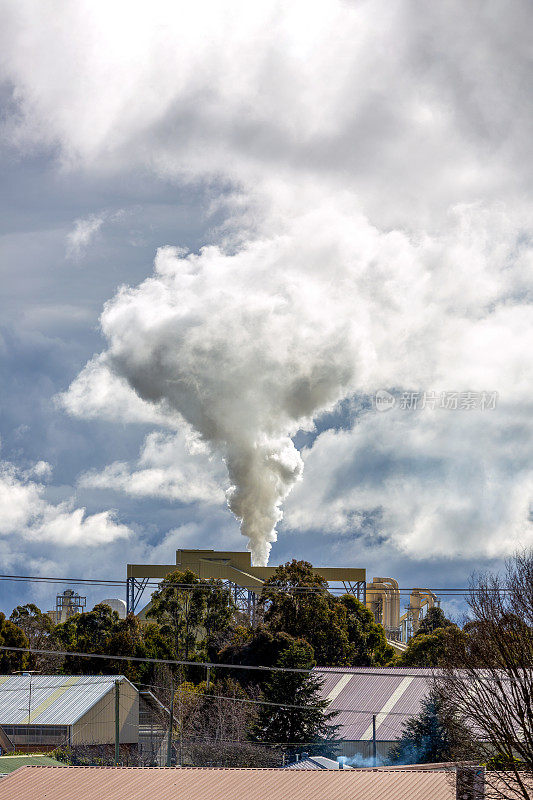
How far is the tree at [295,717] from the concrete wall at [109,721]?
36.7ft

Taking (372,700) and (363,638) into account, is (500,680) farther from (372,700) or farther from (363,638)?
(363,638)

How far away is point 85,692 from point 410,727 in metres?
21.9

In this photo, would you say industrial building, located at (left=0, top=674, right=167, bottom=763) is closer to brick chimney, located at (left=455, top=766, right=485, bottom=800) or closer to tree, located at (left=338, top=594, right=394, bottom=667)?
tree, located at (left=338, top=594, right=394, bottom=667)

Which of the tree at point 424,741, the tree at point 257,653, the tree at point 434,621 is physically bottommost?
the tree at point 424,741

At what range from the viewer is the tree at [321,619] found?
75.4 meters

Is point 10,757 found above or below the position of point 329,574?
below

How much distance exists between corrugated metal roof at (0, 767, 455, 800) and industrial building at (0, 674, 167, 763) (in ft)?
71.0

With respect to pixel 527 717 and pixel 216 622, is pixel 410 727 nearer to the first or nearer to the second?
pixel 527 717

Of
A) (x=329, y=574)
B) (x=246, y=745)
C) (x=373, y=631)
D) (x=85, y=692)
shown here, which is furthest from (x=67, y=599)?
(x=246, y=745)

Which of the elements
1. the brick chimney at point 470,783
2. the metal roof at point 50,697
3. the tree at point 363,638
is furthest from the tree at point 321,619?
the brick chimney at point 470,783

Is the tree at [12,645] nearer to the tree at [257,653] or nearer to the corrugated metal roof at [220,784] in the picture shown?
the tree at [257,653]

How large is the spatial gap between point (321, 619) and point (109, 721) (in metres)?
19.8

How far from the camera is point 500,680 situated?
33.9 meters

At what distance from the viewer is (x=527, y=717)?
33.4 metres
